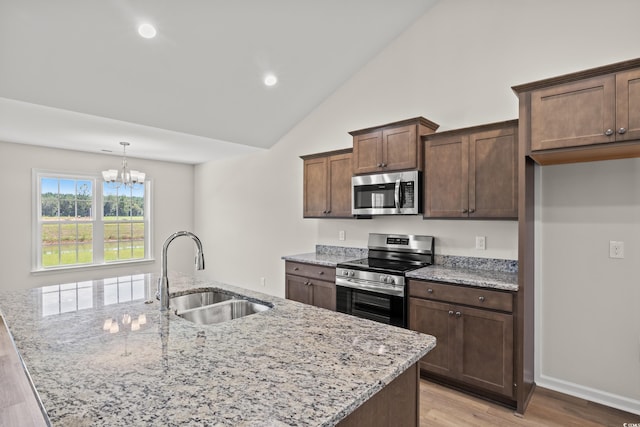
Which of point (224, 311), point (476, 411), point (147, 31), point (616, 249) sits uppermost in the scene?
point (147, 31)

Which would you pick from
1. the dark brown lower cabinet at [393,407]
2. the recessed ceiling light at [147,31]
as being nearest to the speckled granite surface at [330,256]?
the dark brown lower cabinet at [393,407]

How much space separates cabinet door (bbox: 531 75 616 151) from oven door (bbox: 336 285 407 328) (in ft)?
5.20

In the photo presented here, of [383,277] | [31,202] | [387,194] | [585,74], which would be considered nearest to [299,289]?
[383,277]

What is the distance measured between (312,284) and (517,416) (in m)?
2.06

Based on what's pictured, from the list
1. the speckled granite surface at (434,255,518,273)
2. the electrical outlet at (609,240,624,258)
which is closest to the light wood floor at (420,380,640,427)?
the speckled granite surface at (434,255,518,273)

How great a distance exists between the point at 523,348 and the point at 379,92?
2896 millimetres

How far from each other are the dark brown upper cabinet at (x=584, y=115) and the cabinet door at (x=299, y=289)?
242 centimetres

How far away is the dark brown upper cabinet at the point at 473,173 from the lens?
267 cm

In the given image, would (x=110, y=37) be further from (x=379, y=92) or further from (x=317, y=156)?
(x=379, y=92)

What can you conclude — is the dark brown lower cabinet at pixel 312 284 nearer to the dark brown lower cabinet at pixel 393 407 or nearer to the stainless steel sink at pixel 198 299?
the stainless steel sink at pixel 198 299

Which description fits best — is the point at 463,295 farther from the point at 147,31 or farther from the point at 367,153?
the point at 147,31

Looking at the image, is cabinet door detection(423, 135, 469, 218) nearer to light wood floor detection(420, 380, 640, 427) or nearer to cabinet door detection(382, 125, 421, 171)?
cabinet door detection(382, 125, 421, 171)

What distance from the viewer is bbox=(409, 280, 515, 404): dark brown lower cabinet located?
8.01 ft

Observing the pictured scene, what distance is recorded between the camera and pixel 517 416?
2400 mm
